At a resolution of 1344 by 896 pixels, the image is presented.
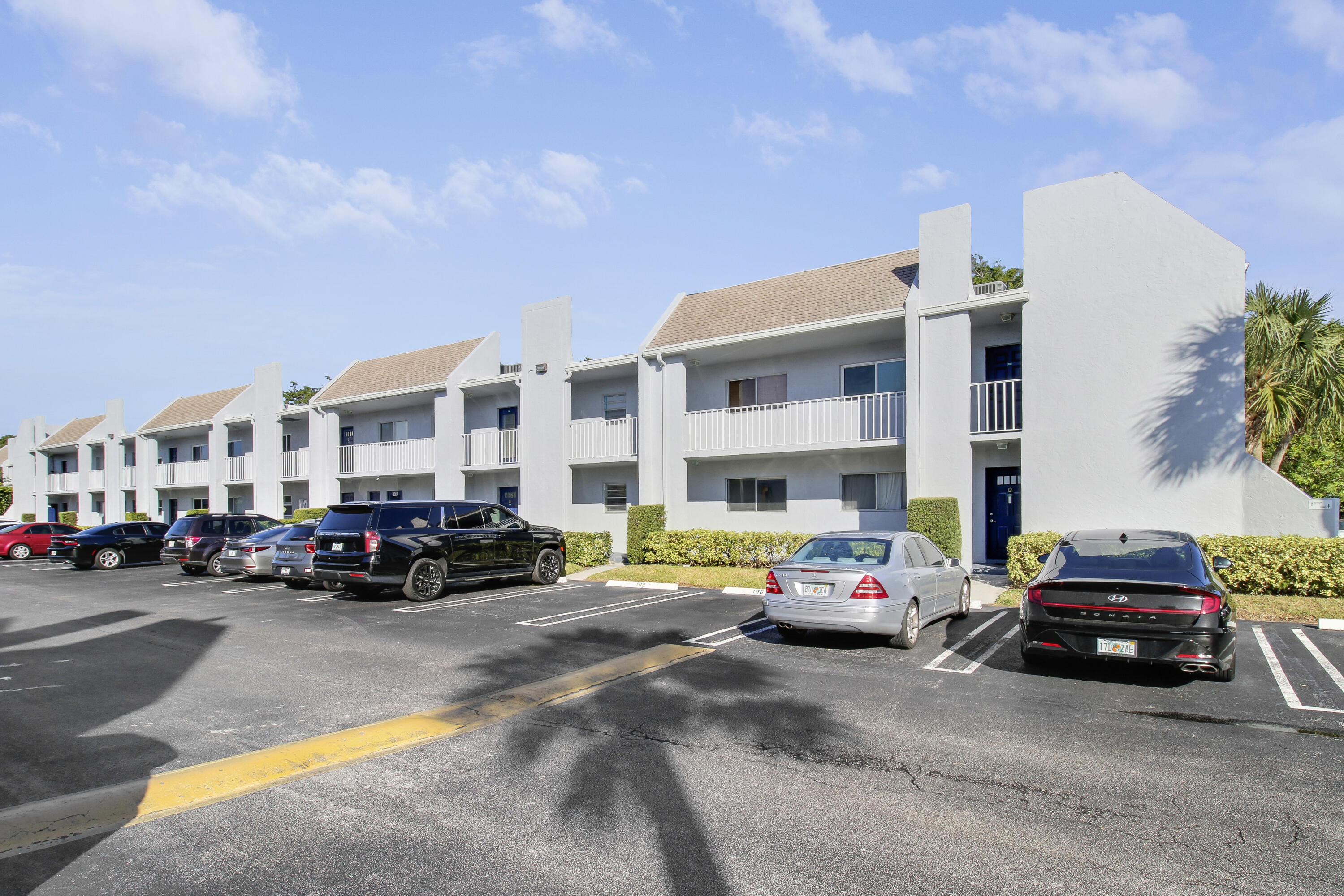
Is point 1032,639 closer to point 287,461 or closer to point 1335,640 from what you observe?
point 1335,640

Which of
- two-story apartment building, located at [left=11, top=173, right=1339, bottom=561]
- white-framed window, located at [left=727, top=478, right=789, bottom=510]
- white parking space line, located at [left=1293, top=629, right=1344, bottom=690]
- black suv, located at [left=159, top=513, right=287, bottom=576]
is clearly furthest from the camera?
white-framed window, located at [left=727, top=478, right=789, bottom=510]

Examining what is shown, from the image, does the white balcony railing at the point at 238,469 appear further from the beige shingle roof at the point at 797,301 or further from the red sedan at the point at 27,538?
the beige shingle roof at the point at 797,301

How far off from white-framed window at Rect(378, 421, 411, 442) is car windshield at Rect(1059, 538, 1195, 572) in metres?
26.2

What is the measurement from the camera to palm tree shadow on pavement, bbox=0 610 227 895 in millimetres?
4887

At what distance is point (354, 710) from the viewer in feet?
22.5

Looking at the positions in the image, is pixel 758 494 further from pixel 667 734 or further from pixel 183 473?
pixel 183 473

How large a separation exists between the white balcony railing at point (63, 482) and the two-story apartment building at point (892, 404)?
2460cm

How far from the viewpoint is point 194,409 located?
40.1 metres

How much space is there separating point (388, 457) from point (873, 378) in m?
18.6

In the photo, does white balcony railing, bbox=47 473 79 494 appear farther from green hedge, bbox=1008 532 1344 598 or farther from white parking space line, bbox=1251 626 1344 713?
white parking space line, bbox=1251 626 1344 713

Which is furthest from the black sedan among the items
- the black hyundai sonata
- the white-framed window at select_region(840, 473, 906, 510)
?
the black hyundai sonata

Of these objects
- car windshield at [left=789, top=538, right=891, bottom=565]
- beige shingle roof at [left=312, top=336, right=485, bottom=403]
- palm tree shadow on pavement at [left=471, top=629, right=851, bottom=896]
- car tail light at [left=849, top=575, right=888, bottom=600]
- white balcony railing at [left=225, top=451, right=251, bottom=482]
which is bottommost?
palm tree shadow on pavement at [left=471, top=629, right=851, bottom=896]

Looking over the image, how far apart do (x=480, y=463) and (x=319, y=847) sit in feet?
74.9

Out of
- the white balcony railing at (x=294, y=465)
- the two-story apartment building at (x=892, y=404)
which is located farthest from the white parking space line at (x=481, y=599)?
the white balcony railing at (x=294, y=465)
